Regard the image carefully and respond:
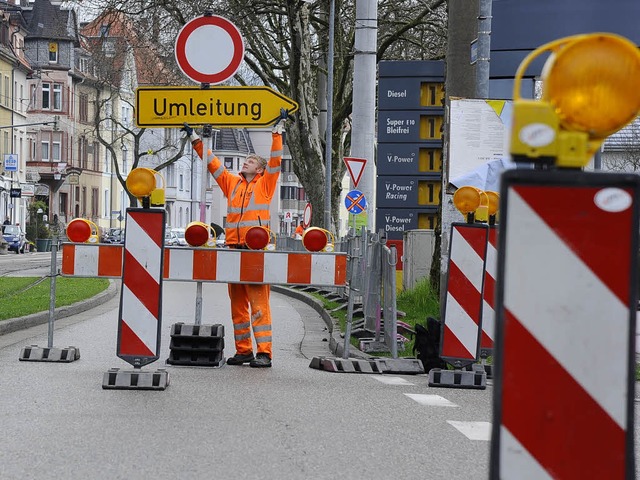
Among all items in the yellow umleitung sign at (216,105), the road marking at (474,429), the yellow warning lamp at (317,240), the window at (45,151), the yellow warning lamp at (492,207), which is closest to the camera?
the road marking at (474,429)

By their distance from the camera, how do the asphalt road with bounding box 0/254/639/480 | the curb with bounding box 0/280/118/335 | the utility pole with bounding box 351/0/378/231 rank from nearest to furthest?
the asphalt road with bounding box 0/254/639/480, the curb with bounding box 0/280/118/335, the utility pole with bounding box 351/0/378/231

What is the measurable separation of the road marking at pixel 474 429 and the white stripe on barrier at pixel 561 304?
4.08 meters

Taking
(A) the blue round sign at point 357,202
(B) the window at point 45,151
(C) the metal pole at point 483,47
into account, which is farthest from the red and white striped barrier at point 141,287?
(B) the window at point 45,151

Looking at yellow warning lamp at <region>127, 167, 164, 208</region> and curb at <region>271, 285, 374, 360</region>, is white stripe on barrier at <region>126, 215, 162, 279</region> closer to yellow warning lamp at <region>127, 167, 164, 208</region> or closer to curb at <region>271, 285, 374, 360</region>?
yellow warning lamp at <region>127, 167, 164, 208</region>

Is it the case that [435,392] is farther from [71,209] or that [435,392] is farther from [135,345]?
[71,209]

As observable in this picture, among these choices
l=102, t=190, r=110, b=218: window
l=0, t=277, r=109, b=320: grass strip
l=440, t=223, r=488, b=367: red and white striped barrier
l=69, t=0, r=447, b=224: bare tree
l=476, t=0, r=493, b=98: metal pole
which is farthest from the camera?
l=102, t=190, r=110, b=218: window

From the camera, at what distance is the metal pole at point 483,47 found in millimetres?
14172

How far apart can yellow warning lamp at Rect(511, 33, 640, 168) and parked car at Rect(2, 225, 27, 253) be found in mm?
70786

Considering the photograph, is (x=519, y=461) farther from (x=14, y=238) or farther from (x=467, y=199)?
(x=14, y=238)

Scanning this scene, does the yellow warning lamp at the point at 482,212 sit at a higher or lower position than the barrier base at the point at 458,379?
higher

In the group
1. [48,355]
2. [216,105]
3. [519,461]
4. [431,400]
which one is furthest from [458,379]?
[519,461]

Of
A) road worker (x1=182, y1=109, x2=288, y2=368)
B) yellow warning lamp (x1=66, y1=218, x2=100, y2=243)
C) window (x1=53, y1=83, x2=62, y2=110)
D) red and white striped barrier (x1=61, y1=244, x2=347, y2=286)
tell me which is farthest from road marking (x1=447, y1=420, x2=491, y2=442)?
window (x1=53, y1=83, x2=62, y2=110)

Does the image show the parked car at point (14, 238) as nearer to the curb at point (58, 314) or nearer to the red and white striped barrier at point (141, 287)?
the curb at point (58, 314)

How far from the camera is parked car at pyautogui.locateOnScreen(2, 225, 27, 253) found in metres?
72.4
